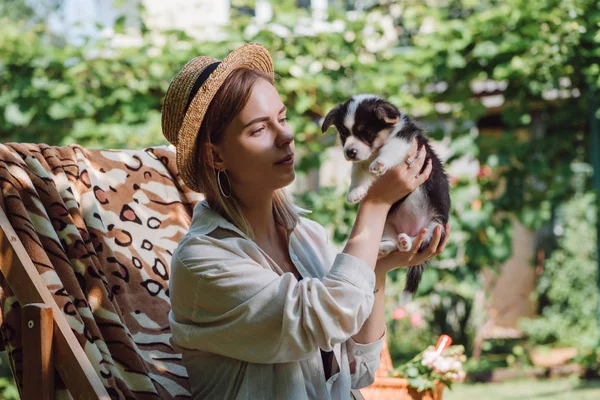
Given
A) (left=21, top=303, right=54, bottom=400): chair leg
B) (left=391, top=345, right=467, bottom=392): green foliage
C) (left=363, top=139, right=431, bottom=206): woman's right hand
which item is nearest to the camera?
(left=21, top=303, right=54, bottom=400): chair leg

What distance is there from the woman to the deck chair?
27 centimetres

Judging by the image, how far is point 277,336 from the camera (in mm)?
1793

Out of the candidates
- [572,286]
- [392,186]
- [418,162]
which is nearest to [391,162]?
[418,162]

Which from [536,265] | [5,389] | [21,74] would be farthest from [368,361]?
[536,265]

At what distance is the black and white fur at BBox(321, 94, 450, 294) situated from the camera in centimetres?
244

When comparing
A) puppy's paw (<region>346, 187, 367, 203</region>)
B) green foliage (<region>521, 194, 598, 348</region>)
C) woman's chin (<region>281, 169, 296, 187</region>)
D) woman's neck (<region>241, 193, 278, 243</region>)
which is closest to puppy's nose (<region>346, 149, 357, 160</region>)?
puppy's paw (<region>346, 187, 367, 203</region>)

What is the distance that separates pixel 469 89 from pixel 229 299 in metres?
3.69

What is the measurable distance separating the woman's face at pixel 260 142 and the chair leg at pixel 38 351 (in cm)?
61

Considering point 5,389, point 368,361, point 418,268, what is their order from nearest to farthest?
point 368,361
point 418,268
point 5,389

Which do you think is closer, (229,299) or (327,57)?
(229,299)

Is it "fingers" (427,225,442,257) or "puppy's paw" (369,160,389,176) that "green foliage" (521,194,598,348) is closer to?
"puppy's paw" (369,160,389,176)

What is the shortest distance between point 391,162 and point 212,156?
641 mm

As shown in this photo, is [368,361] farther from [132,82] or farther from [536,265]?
[536,265]

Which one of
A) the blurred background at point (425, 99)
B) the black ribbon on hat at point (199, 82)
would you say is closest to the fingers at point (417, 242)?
the black ribbon on hat at point (199, 82)
